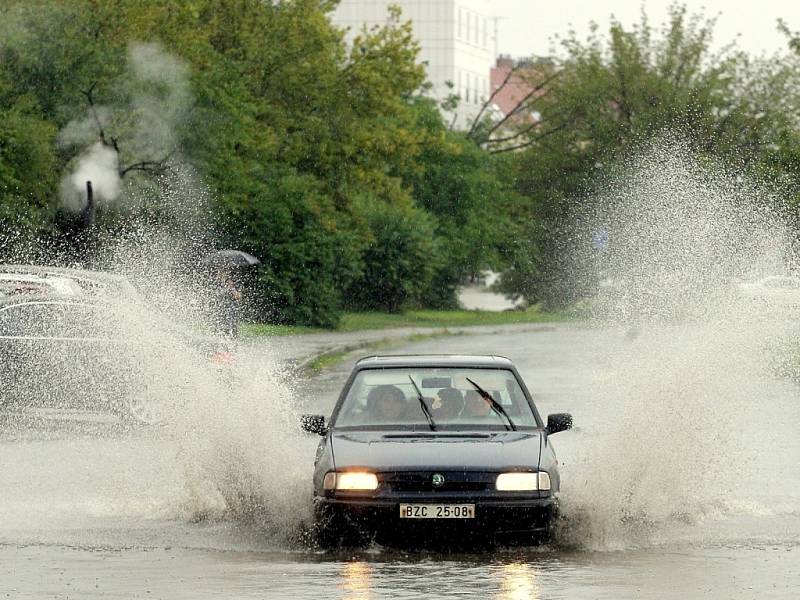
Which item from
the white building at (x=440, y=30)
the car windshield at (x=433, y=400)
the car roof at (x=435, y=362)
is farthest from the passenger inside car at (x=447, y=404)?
the white building at (x=440, y=30)

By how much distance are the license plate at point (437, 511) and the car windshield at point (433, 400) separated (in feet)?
3.70

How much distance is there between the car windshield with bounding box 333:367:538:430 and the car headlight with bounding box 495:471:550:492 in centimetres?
100

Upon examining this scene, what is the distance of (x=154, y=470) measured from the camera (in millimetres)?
15609

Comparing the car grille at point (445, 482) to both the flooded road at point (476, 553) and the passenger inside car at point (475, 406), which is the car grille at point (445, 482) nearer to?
the flooded road at point (476, 553)

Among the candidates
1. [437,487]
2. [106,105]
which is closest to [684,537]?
[437,487]

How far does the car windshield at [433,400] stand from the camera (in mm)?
11906

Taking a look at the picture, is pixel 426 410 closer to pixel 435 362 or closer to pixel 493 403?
pixel 493 403

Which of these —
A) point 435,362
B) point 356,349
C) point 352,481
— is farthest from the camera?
point 356,349

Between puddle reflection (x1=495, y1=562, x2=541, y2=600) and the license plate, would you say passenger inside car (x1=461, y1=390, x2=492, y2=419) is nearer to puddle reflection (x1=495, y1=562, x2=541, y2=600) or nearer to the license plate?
the license plate

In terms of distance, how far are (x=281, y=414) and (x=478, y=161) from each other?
5565cm

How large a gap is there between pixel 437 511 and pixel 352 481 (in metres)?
0.50

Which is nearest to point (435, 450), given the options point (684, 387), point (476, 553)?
point (476, 553)

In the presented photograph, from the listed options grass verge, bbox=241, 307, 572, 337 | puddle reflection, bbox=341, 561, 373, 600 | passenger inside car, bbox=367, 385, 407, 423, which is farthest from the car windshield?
grass verge, bbox=241, 307, 572, 337

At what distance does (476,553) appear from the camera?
10883mm
